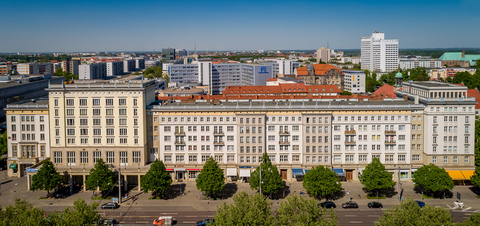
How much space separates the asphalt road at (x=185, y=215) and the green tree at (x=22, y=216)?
21.6 metres

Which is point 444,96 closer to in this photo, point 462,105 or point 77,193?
point 462,105

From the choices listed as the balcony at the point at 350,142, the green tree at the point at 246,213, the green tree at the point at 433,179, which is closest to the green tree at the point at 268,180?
the balcony at the point at 350,142

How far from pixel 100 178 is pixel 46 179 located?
1187 cm

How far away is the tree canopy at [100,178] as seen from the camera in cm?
9375

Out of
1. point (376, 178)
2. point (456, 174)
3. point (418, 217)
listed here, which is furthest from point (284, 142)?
point (418, 217)

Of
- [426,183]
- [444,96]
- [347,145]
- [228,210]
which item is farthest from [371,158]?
[228,210]

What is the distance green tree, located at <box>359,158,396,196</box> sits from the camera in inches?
3622

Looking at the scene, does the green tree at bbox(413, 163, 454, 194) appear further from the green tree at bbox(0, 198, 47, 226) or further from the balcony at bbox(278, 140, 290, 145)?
the green tree at bbox(0, 198, 47, 226)

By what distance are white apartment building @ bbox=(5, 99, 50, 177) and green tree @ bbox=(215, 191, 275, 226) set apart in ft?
207

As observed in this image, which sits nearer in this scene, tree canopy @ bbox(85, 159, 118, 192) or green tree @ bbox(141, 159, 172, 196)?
green tree @ bbox(141, 159, 172, 196)

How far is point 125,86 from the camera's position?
10169 cm

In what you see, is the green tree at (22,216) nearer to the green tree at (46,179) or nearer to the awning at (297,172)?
the green tree at (46,179)

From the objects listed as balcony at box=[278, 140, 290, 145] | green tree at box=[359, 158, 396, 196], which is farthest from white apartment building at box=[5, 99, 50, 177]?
green tree at box=[359, 158, 396, 196]

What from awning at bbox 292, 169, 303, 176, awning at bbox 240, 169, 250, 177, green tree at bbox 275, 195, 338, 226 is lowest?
awning at bbox 240, 169, 250, 177
